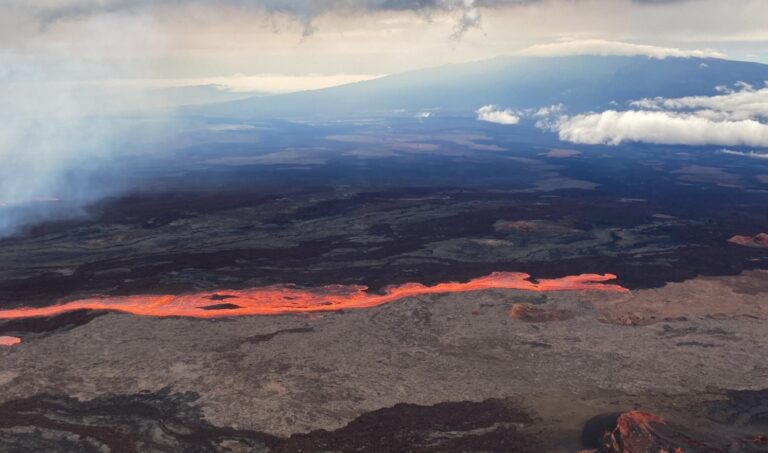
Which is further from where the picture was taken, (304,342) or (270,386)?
(304,342)

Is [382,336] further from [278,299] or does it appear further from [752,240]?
[752,240]

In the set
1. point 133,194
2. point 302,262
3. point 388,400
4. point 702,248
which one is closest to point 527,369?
point 388,400

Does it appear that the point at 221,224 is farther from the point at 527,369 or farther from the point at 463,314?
the point at 527,369

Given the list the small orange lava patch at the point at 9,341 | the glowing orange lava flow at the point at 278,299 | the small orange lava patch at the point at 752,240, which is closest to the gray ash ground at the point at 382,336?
the small orange lava patch at the point at 9,341

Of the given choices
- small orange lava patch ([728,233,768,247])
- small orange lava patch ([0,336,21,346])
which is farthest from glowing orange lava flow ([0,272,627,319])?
small orange lava patch ([728,233,768,247])

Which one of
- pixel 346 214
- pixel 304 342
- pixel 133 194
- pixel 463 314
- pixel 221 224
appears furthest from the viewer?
pixel 133 194

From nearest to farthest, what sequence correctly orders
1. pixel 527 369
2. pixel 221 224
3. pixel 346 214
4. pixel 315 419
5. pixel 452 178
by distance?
pixel 315 419
pixel 527 369
pixel 221 224
pixel 346 214
pixel 452 178

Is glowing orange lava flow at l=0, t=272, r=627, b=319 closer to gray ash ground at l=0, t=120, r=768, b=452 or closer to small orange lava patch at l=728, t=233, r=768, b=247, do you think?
gray ash ground at l=0, t=120, r=768, b=452

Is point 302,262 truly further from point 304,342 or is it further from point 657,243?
point 657,243

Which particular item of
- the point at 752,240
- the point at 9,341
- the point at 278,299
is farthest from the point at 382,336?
the point at 752,240
